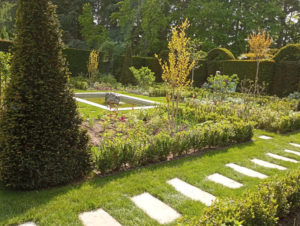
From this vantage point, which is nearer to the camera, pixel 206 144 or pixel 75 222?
pixel 75 222

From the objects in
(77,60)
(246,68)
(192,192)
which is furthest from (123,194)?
(77,60)

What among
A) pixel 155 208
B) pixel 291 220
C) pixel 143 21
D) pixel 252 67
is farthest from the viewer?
pixel 143 21

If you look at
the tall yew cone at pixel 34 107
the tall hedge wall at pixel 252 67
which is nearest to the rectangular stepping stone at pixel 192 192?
the tall yew cone at pixel 34 107

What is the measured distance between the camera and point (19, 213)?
2396 millimetres

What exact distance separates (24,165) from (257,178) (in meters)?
3.24

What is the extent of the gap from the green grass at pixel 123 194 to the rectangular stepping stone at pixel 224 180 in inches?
3.7

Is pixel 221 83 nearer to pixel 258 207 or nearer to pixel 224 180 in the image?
pixel 224 180

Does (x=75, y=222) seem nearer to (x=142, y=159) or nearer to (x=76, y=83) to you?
(x=142, y=159)

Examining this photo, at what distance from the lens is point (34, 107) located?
2.82 metres

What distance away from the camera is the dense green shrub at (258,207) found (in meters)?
1.95

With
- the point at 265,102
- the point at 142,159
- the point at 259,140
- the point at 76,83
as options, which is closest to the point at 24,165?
the point at 142,159

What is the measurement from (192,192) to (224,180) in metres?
0.68

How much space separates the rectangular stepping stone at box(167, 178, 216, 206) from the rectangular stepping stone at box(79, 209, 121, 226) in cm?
105

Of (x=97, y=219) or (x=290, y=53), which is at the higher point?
(x=290, y=53)
